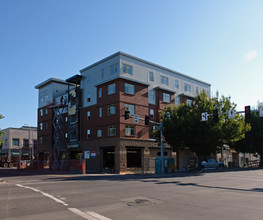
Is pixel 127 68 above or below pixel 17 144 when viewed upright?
above

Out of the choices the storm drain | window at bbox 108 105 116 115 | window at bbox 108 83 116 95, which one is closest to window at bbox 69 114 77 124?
window at bbox 108 105 116 115

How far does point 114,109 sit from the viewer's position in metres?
39.8

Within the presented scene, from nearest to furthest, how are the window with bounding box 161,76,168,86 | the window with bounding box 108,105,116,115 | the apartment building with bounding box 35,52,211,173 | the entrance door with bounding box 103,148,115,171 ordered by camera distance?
1. the apartment building with bounding box 35,52,211,173
2. the window with bounding box 108,105,116,115
3. the entrance door with bounding box 103,148,115,171
4. the window with bounding box 161,76,168,86

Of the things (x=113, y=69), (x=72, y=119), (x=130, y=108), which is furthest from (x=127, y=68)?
(x=72, y=119)

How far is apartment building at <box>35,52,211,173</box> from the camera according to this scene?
3944 cm

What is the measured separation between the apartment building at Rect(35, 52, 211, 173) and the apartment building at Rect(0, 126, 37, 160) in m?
30.3

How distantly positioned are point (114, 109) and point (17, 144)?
51.3 metres

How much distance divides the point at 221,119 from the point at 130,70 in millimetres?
14789

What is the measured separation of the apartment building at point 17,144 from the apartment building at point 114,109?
1195 inches

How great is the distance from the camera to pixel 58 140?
165ft

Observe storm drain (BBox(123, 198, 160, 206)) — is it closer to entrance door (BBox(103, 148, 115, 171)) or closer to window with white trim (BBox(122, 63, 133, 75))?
entrance door (BBox(103, 148, 115, 171))

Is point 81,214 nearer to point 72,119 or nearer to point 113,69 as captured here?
point 113,69

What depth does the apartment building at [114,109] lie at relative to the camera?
3944 centimetres

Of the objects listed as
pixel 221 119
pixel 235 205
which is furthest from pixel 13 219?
pixel 221 119
